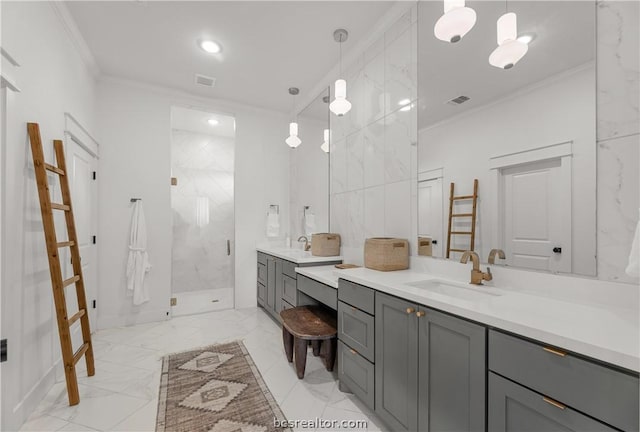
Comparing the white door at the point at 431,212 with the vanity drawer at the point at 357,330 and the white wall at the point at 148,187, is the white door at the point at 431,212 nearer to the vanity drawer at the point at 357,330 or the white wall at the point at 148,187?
the vanity drawer at the point at 357,330

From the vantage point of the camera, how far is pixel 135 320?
132 inches

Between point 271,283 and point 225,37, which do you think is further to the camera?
point 271,283

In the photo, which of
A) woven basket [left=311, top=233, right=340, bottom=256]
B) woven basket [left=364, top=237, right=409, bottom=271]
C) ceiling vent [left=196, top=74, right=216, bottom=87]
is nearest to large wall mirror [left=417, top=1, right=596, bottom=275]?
woven basket [left=364, top=237, right=409, bottom=271]

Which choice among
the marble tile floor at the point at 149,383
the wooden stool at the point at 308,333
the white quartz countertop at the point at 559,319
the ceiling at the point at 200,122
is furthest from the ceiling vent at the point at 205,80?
the white quartz countertop at the point at 559,319

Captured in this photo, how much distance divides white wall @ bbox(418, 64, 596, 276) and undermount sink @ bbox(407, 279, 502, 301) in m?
0.21

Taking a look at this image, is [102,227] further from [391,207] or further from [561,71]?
[561,71]

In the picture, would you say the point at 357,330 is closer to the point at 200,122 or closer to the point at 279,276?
the point at 279,276

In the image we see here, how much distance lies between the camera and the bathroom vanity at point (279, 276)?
2.78 meters

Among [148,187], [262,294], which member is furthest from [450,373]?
[148,187]

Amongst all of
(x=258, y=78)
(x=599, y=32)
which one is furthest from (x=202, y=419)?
(x=258, y=78)

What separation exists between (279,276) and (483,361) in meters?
2.38

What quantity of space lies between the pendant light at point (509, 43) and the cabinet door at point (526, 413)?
1.50 m

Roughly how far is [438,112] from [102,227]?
3.70 meters

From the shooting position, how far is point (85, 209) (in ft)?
9.59
